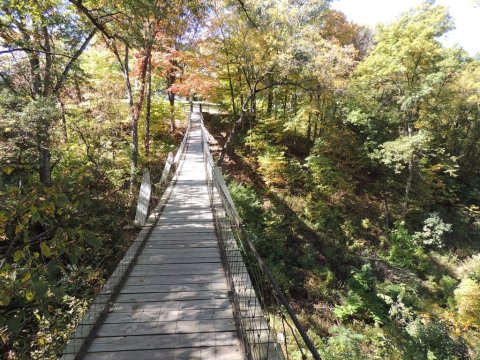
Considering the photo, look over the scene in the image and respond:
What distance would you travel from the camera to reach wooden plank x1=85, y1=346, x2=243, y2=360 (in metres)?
2.68

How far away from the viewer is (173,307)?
338 centimetres

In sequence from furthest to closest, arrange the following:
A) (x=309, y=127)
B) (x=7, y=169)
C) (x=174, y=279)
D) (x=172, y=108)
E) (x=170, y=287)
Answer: (x=309, y=127) < (x=172, y=108) < (x=174, y=279) < (x=170, y=287) < (x=7, y=169)

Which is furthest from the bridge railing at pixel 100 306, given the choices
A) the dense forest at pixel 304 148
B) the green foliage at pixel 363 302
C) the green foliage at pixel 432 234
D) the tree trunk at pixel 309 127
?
the tree trunk at pixel 309 127

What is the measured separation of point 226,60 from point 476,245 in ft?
48.3

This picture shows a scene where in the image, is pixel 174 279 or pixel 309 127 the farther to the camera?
pixel 309 127

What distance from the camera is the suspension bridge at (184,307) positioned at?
2.73m

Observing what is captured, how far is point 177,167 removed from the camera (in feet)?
37.6

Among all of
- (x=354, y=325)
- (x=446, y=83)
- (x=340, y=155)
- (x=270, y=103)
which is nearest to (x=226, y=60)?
(x=270, y=103)

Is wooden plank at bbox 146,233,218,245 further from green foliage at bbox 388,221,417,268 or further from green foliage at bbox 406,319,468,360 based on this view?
green foliage at bbox 388,221,417,268

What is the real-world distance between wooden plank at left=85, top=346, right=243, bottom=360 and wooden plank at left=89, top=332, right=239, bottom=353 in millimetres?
48

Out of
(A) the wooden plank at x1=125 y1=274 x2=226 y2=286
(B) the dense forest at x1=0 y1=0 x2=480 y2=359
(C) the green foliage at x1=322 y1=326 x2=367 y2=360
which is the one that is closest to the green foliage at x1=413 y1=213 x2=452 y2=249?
(B) the dense forest at x1=0 y1=0 x2=480 y2=359

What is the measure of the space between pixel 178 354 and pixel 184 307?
0.69 meters

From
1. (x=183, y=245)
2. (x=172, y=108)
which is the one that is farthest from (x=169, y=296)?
(x=172, y=108)

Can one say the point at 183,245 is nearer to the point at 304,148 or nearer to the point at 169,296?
the point at 169,296
